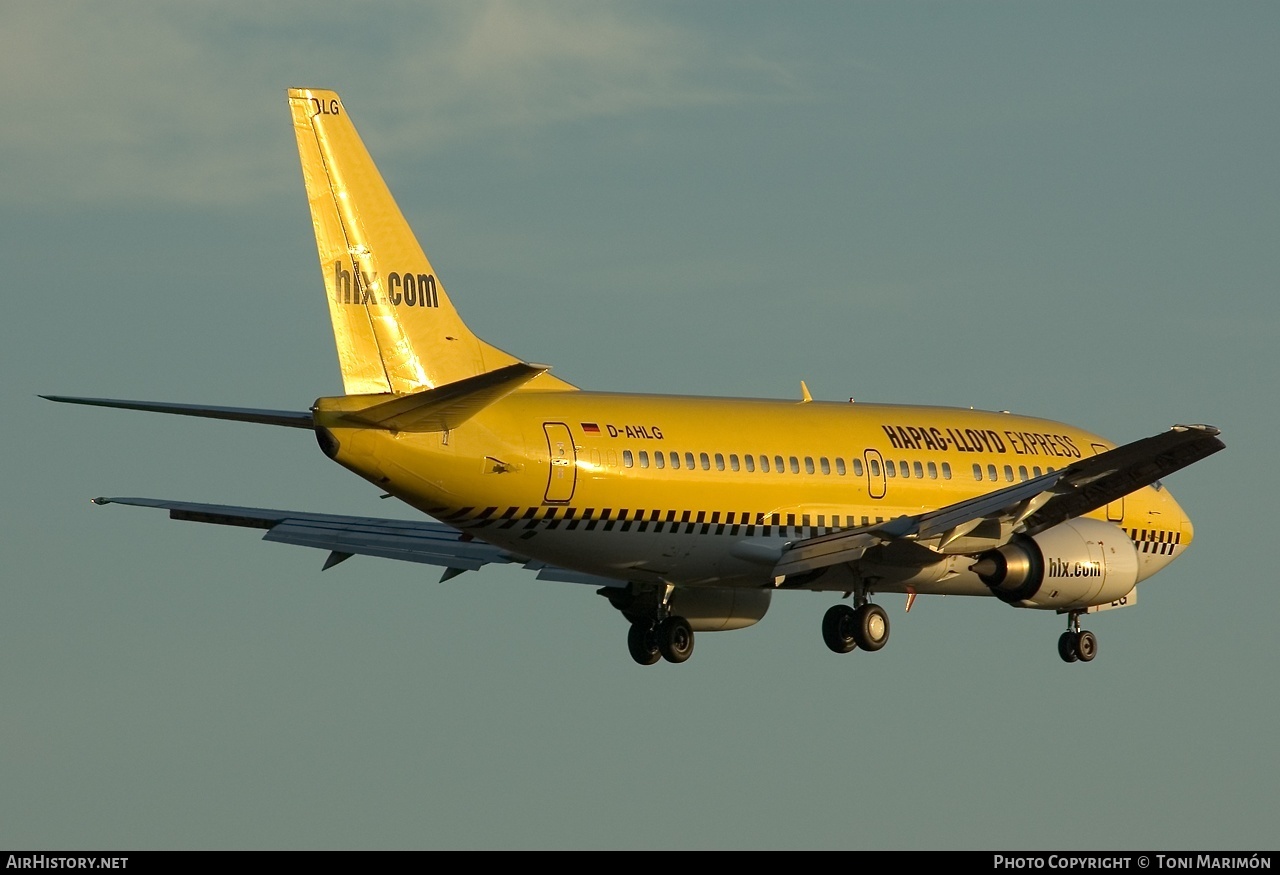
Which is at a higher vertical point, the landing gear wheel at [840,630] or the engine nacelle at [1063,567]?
the engine nacelle at [1063,567]

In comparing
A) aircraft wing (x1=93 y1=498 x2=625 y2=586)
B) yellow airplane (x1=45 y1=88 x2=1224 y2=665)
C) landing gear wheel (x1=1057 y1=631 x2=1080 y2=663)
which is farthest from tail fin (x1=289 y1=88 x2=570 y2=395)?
landing gear wheel (x1=1057 y1=631 x2=1080 y2=663)

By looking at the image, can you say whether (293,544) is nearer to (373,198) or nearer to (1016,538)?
(373,198)

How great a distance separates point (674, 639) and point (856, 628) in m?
4.03

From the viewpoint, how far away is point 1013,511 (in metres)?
46.2

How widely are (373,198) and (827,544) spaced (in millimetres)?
11460

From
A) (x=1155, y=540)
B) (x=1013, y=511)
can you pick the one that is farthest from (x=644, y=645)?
(x=1155, y=540)

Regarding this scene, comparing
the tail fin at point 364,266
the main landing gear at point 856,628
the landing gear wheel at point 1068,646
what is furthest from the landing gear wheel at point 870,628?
the tail fin at point 364,266

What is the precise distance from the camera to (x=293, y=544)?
161 ft

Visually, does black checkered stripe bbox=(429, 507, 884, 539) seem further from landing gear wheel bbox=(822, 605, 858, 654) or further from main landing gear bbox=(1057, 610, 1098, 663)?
main landing gear bbox=(1057, 610, 1098, 663)

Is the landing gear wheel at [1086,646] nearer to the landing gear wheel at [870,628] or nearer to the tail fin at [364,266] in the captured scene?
the landing gear wheel at [870,628]

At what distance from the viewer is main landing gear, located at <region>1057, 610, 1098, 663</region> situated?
51.6 meters

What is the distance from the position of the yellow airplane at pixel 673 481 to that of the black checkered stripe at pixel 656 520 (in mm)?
42

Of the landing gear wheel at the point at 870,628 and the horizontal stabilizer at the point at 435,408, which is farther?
the landing gear wheel at the point at 870,628

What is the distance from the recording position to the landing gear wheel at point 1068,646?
51.6 meters
